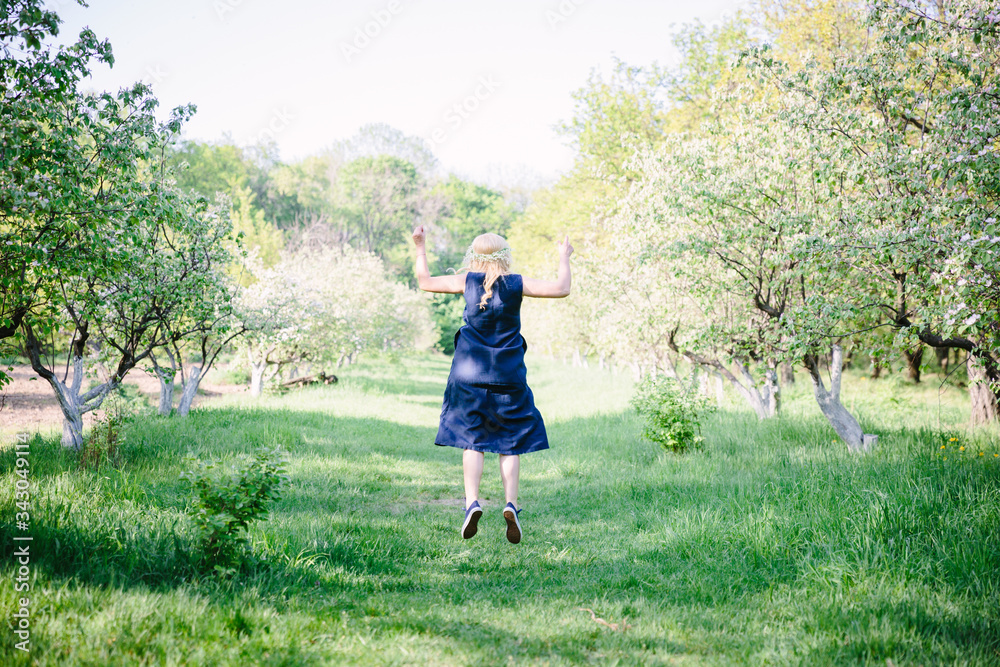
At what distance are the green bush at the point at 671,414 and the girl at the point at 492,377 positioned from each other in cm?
470

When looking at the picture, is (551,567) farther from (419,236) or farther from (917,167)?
(917,167)

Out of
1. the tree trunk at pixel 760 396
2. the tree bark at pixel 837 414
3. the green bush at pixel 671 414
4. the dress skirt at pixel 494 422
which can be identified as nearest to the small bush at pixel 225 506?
the dress skirt at pixel 494 422

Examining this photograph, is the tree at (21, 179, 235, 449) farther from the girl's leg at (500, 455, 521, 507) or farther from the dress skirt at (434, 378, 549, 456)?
the girl's leg at (500, 455, 521, 507)

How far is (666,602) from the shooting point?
4055 millimetres

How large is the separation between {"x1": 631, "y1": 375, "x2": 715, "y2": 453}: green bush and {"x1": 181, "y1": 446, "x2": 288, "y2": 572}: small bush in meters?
6.74

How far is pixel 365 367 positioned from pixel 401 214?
42307 mm

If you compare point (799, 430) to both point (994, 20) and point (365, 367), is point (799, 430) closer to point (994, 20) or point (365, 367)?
point (994, 20)

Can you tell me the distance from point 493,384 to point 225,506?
7.39ft

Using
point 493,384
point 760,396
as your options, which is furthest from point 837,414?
point 493,384

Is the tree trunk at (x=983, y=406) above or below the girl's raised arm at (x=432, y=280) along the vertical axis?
below

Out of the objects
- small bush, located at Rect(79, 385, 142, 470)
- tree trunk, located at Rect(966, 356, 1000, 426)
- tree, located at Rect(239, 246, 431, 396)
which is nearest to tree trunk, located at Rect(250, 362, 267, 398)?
tree, located at Rect(239, 246, 431, 396)

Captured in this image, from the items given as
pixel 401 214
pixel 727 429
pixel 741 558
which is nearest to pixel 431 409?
pixel 727 429

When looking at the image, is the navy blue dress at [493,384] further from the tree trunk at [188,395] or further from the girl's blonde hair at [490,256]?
the tree trunk at [188,395]

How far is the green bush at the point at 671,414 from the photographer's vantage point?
948 centimetres
